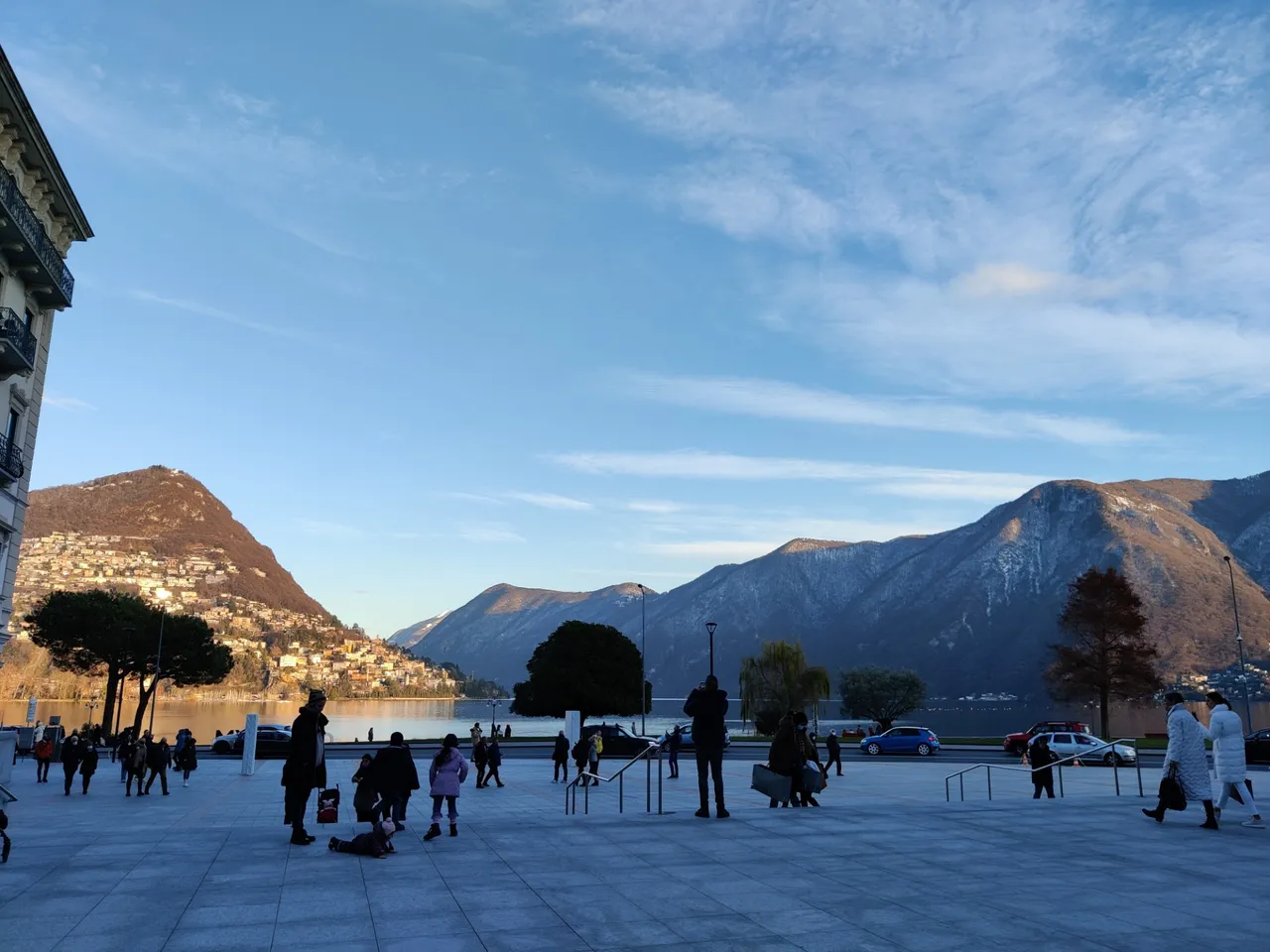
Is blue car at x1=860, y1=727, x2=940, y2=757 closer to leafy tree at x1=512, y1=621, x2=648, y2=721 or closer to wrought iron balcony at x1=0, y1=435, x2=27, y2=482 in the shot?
wrought iron balcony at x1=0, y1=435, x2=27, y2=482

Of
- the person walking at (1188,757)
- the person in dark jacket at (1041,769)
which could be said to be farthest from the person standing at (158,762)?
the person walking at (1188,757)

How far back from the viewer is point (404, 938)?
738cm

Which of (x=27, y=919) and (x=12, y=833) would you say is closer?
(x=27, y=919)

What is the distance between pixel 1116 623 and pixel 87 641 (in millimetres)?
78588

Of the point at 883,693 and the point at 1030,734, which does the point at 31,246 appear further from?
the point at 883,693

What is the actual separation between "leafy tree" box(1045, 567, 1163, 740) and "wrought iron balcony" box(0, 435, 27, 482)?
219 feet

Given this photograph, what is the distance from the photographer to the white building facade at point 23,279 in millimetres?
23172

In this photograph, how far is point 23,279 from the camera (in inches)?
1022

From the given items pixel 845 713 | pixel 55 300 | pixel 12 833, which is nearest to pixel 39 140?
pixel 55 300

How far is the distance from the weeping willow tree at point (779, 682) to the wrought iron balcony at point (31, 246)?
5915cm

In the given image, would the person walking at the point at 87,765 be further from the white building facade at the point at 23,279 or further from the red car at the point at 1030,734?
the red car at the point at 1030,734

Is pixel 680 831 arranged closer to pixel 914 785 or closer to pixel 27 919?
pixel 27 919

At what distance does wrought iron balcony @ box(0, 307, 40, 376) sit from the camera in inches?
928

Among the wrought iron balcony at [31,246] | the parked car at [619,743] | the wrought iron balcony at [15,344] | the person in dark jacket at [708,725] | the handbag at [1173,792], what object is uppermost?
the wrought iron balcony at [31,246]
